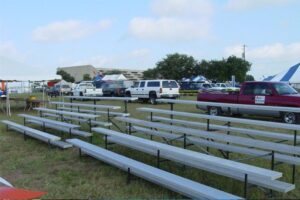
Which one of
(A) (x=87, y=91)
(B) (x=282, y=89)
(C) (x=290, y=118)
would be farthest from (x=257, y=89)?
(A) (x=87, y=91)

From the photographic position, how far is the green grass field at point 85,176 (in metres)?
4.89

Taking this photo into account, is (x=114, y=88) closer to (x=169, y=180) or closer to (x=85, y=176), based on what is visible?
(x=85, y=176)

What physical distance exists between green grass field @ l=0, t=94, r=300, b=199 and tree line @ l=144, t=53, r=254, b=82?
62741mm

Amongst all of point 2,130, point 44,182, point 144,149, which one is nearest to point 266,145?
point 144,149

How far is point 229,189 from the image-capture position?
493cm

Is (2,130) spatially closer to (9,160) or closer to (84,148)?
(9,160)

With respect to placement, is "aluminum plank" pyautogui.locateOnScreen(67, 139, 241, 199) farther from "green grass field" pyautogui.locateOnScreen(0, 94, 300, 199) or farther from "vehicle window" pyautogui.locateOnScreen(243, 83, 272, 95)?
"vehicle window" pyautogui.locateOnScreen(243, 83, 272, 95)

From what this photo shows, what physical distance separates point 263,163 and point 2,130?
28.2ft

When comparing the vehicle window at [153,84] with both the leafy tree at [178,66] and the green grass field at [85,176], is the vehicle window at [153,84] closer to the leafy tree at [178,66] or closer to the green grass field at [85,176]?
the green grass field at [85,176]

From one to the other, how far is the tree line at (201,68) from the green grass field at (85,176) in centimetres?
6274

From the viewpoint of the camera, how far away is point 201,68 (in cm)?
7162

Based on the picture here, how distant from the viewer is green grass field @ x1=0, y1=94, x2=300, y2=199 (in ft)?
16.0

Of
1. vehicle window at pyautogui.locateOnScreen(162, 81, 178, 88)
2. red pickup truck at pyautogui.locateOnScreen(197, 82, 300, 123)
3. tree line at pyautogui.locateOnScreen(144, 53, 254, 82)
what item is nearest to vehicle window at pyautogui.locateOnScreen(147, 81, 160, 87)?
vehicle window at pyautogui.locateOnScreen(162, 81, 178, 88)

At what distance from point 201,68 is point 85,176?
221 feet
